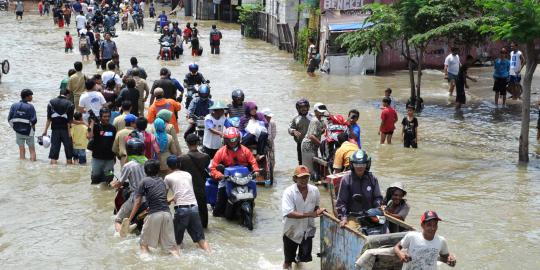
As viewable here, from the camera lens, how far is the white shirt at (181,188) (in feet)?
32.8

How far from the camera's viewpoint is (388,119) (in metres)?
16.8

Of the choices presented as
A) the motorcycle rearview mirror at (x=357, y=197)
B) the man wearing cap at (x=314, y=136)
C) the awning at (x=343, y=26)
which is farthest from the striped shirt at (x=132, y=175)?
the awning at (x=343, y=26)

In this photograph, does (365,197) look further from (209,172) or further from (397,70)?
(397,70)

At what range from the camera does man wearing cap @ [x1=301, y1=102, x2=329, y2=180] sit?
13.2m

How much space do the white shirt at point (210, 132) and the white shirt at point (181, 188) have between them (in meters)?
2.84

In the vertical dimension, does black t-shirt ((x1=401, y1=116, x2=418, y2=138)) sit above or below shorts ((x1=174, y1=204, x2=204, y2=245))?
above

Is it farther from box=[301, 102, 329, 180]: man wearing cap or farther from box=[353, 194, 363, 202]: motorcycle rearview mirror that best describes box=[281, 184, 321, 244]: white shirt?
box=[301, 102, 329, 180]: man wearing cap

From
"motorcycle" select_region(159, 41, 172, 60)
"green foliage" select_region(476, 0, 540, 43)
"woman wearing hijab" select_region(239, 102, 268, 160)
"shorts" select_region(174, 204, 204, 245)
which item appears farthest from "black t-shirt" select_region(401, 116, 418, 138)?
"motorcycle" select_region(159, 41, 172, 60)

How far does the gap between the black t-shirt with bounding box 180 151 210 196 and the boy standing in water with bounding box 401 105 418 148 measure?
6.55 m

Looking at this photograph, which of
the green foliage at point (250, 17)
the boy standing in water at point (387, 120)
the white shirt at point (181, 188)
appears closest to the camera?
the white shirt at point (181, 188)

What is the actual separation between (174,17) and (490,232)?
1827 inches

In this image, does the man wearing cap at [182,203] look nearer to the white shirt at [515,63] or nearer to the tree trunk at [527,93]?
the tree trunk at [527,93]

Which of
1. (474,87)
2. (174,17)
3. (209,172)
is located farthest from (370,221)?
(174,17)

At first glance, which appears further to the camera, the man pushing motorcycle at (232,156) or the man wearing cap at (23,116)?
the man wearing cap at (23,116)
